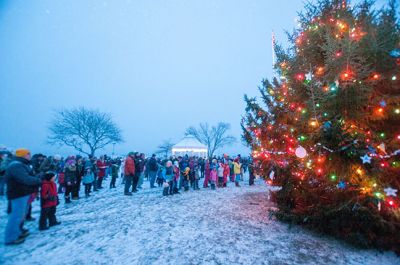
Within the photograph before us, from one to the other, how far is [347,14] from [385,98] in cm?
270

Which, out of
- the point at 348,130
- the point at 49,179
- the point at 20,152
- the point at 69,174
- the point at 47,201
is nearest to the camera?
the point at 348,130

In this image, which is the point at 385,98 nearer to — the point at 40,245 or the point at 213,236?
the point at 213,236

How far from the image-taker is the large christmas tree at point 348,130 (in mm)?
4645

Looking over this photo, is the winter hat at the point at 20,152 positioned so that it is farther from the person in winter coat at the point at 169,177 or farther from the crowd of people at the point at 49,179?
the person in winter coat at the point at 169,177

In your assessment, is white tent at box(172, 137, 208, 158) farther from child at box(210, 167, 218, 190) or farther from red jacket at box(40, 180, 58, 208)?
red jacket at box(40, 180, 58, 208)

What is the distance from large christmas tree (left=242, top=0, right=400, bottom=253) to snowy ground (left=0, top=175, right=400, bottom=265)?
72 centimetres

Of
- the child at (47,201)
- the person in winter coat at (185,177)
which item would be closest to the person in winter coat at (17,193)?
the child at (47,201)

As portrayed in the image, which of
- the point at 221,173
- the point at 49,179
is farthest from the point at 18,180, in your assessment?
the point at 221,173

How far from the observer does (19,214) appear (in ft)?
17.0

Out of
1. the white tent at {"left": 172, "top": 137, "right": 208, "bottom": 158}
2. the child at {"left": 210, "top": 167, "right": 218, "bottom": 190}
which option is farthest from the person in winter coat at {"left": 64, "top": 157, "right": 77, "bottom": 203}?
the white tent at {"left": 172, "top": 137, "right": 208, "bottom": 158}

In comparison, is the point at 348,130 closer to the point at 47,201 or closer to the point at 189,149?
the point at 47,201

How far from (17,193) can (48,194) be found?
908mm

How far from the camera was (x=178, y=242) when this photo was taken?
16.6 feet

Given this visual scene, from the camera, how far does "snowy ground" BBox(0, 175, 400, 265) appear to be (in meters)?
A: 4.39
